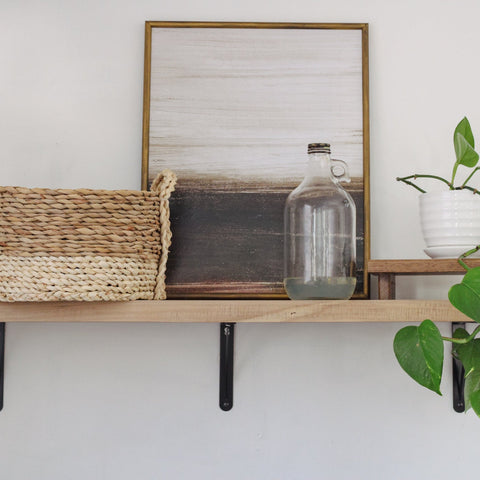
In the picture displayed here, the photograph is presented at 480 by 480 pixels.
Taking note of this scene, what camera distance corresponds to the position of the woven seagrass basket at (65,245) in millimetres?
902

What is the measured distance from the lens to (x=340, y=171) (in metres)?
1.09

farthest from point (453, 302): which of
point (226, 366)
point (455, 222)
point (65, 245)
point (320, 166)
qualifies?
point (65, 245)

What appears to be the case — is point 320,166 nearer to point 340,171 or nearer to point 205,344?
point 340,171

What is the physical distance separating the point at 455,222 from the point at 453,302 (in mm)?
230

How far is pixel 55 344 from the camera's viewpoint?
3.81 ft

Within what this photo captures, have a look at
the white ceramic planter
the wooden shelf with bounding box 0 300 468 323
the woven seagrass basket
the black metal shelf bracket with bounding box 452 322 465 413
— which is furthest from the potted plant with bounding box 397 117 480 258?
the woven seagrass basket

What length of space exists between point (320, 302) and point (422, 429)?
1.33 feet

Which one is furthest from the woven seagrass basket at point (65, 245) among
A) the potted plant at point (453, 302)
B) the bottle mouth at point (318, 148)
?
the potted plant at point (453, 302)

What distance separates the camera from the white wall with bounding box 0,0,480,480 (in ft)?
3.74

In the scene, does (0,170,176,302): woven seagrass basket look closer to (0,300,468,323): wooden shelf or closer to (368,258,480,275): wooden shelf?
(0,300,468,323): wooden shelf

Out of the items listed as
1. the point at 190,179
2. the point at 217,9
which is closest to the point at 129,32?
the point at 217,9

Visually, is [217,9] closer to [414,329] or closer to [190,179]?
[190,179]

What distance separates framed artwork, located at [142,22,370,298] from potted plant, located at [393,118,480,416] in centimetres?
16

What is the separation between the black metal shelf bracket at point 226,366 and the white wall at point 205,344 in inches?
0.9
